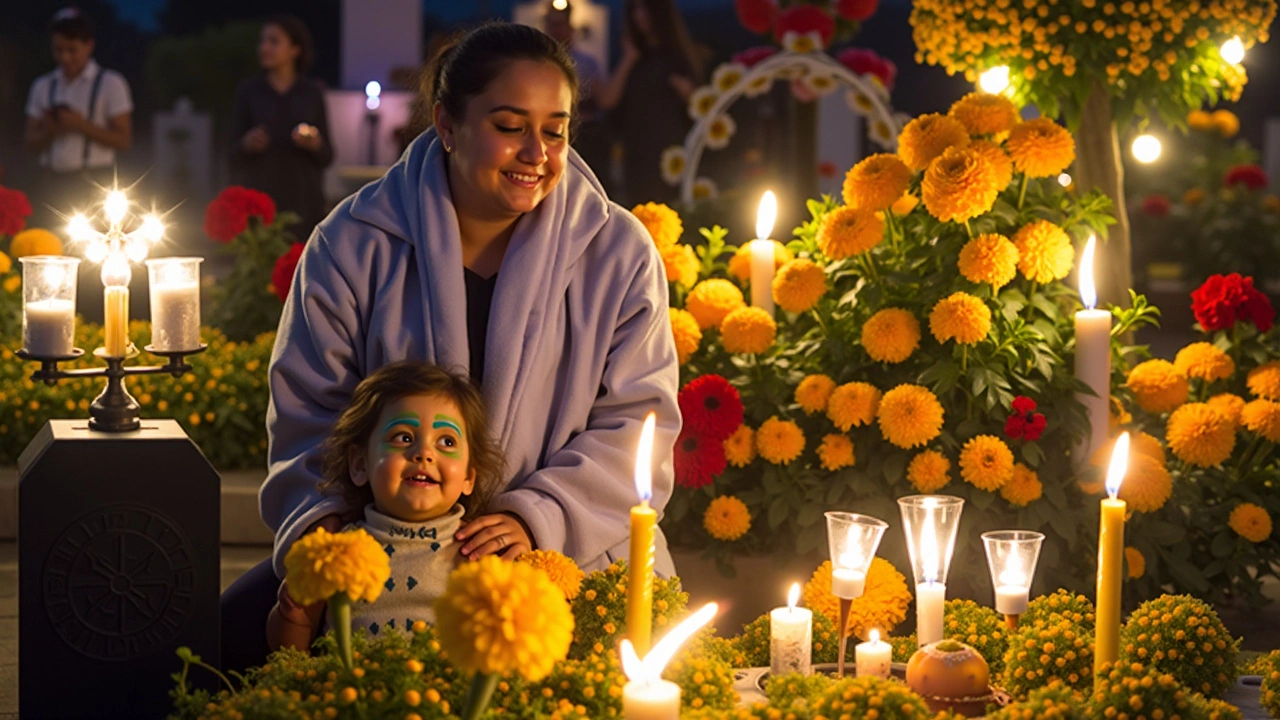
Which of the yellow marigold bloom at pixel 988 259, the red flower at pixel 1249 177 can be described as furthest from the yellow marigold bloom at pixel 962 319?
the red flower at pixel 1249 177

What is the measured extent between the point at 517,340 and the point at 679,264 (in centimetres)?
122

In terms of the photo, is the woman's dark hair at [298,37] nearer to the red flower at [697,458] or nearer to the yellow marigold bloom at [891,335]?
the red flower at [697,458]

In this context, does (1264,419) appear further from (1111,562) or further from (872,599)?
(1111,562)

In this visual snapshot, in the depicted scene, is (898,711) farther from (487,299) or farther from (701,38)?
(701,38)

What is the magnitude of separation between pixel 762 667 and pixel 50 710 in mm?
1084

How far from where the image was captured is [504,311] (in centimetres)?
328

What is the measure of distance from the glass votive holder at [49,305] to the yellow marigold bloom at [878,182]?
1.87m

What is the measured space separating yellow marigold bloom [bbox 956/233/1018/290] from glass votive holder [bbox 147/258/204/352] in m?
1.77

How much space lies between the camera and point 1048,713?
2.23 metres

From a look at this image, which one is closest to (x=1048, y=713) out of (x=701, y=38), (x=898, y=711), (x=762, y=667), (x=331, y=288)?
(x=898, y=711)

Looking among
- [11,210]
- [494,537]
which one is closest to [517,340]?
[494,537]

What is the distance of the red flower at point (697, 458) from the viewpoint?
13.2 ft

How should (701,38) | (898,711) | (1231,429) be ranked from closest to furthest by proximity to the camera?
1. (898,711)
2. (1231,429)
3. (701,38)

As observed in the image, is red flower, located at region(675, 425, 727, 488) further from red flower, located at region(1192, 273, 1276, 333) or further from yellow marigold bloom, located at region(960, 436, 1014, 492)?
red flower, located at region(1192, 273, 1276, 333)
